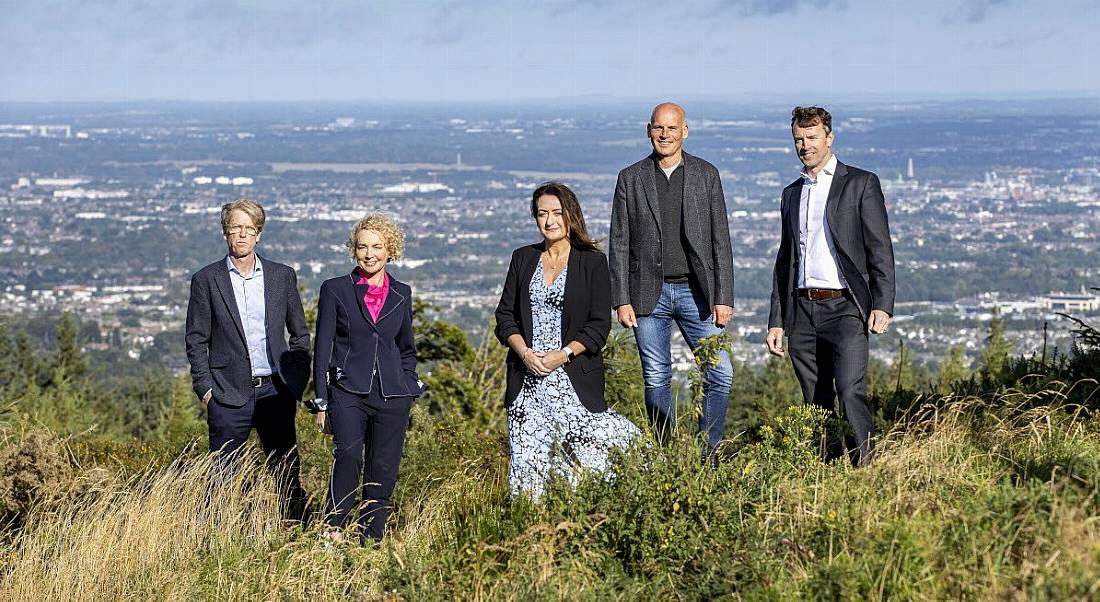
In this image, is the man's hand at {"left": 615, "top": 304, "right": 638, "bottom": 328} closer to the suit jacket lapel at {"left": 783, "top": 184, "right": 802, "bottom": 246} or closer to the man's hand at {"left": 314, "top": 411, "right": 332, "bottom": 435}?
the suit jacket lapel at {"left": 783, "top": 184, "right": 802, "bottom": 246}

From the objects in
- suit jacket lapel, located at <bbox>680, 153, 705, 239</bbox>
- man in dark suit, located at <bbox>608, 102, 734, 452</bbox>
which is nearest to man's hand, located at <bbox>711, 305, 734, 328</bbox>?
man in dark suit, located at <bbox>608, 102, 734, 452</bbox>

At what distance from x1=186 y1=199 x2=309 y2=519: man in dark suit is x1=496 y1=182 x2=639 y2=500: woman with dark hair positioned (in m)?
1.03

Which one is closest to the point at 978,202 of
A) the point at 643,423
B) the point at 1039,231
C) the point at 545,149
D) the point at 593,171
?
the point at 1039,231

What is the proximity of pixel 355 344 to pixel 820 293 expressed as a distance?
199 cm

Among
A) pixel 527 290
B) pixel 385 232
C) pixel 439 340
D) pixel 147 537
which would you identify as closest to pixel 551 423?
pixel 527 290

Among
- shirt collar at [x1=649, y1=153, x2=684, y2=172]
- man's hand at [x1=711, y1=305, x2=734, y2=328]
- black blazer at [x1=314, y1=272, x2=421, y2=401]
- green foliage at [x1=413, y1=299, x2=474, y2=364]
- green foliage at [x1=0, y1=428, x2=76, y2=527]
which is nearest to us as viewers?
black blazer at [x1=314, y1=272, x2=421, y2=401]

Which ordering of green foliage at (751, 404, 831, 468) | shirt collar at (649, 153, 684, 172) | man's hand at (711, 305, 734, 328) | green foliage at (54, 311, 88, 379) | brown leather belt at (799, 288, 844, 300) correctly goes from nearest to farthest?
green foliage at (751, 404, 831, 468) < brown leather belt at (799, 288, 844, 300) < man's hand at (711, 305, 734, 328) < shirt collar at (649, 153, 684, 172) < green foliage at (54, 311, 88, 379)

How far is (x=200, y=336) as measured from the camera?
5430mm

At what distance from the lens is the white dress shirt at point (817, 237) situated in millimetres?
5312

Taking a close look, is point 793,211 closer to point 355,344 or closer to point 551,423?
point 551,423

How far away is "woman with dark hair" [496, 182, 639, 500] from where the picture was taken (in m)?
5.00

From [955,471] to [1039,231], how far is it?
102150mm

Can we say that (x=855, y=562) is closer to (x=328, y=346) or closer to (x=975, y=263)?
(x=328, y=346)

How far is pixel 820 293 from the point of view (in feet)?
17.5
